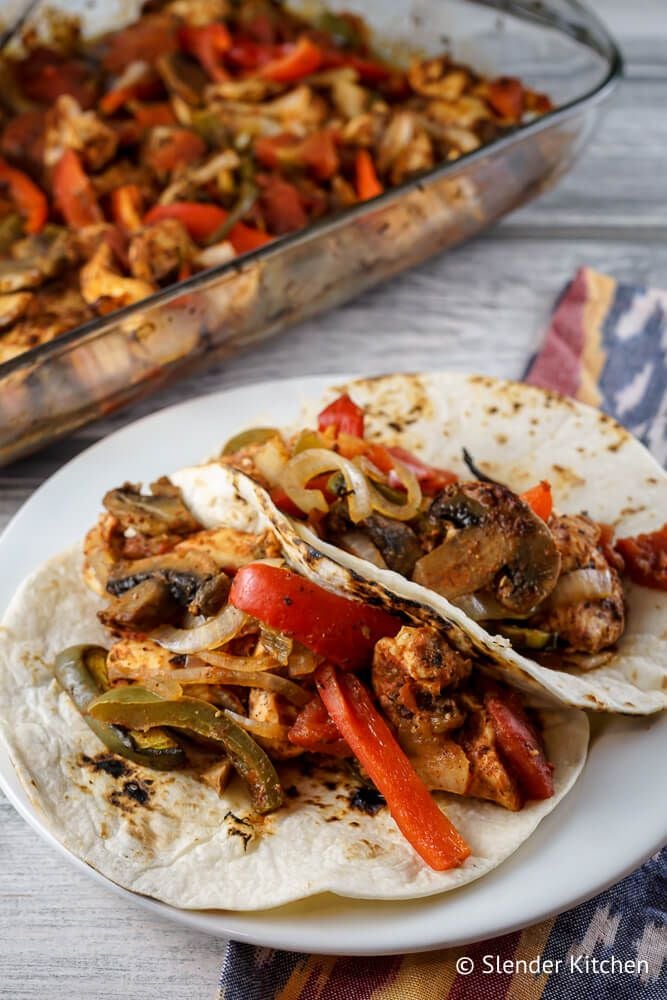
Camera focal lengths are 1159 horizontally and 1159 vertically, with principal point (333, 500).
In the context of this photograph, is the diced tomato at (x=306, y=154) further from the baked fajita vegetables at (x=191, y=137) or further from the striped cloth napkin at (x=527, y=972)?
the striped cloth napkin at (x=527, y=972)

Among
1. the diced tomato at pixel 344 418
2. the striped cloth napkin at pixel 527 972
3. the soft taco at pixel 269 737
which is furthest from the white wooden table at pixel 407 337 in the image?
the diced tomato at pixel 344 418

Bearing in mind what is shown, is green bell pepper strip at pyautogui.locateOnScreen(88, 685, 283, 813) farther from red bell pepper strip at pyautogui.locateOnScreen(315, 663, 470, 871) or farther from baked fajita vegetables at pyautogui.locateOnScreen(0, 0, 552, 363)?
baked fajita vegetables at pyautogui.locateOnScreen(0, 0, 552, 363)

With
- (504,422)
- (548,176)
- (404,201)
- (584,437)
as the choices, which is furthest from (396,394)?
(548,176)

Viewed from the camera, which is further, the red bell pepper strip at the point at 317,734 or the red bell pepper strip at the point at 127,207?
the red bell pepper strip at the point at 127,207

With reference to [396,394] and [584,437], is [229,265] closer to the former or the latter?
[396,394]

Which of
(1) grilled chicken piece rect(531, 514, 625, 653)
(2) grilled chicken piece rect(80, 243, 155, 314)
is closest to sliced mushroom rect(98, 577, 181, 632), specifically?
(1) grilled chicken piece rect(531, 514, 625, 653)
